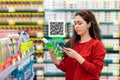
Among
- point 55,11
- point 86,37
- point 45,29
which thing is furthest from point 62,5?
point 86,37

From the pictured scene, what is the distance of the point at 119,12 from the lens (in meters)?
5.80

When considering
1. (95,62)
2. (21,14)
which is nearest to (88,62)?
(95,62)

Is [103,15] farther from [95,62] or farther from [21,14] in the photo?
[95,62]

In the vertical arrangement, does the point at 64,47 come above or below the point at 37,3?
below

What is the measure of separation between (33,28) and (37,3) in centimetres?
55

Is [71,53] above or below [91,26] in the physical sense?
below

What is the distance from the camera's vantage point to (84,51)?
2740 mm

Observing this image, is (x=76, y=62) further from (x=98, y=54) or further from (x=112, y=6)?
(x=112, y=6)

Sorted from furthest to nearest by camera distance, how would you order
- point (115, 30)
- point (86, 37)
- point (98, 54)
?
point (115, 30)
point (86, 37)
point (98, 54)

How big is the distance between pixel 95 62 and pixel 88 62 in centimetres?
7

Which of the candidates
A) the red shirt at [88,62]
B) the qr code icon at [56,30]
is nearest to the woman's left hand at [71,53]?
the red shirt at [88,62]

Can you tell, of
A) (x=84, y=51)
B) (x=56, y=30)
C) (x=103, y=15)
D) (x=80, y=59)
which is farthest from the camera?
(x=103, y=15)

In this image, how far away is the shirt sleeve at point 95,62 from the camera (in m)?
2.59

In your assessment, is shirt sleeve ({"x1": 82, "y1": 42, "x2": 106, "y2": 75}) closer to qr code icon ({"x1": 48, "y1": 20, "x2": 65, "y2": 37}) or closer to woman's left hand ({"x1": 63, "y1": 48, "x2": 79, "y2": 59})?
woman's left hand ({"x1": 63, "y1": 48, "x2": 79, "y2": 59})
